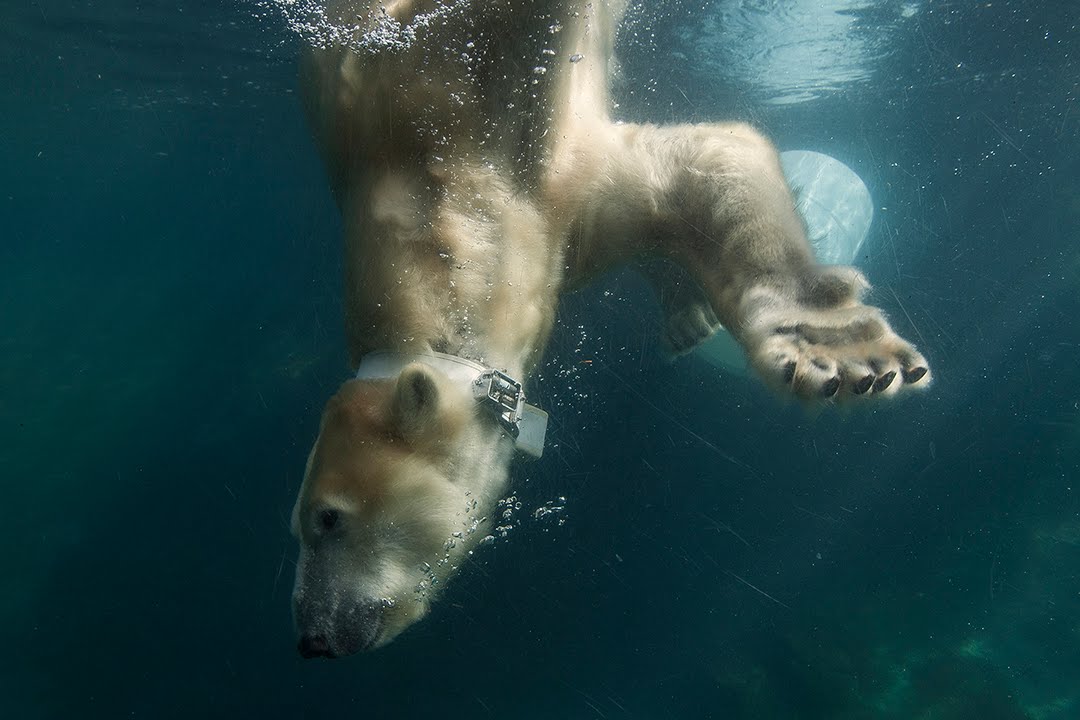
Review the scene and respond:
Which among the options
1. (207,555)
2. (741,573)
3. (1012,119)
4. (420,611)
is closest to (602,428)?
(741,573)

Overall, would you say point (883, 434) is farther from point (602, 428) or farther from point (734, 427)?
point (602, 428)

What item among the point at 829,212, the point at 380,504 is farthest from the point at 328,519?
the point at 829,212

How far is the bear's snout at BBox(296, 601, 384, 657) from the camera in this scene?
2100 mm

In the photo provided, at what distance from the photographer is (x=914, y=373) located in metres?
2.02

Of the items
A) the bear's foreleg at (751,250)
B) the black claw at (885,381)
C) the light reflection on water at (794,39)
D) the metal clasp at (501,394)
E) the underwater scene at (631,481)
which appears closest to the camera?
the black claw at (885,381)

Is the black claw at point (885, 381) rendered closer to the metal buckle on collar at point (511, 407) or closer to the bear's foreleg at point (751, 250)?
the bear's foreleg at point (751, 250)

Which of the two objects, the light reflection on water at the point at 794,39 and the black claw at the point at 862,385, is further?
the light reflection on water at the point at 794,39

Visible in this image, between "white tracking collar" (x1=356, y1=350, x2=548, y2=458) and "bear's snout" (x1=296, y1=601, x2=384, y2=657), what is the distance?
72cm

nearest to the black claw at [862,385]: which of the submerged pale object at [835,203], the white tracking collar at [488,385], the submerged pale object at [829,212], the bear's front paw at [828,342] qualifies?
the bear's front paw at [828,342]

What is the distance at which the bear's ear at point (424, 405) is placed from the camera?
6.65 ft

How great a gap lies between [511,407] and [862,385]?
1087 millimetres

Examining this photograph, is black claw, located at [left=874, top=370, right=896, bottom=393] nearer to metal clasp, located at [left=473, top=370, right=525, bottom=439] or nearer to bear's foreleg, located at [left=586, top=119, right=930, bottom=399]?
bear's foreleg, located at [left=586, top=119, right=930, bottom=399]

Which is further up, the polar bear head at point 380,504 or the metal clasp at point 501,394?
the metal clasp at point 501,394

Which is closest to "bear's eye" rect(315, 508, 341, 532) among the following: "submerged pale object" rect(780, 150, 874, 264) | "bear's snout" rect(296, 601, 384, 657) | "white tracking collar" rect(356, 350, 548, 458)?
"bear's snout" rect(296, 601, 384, 657)
